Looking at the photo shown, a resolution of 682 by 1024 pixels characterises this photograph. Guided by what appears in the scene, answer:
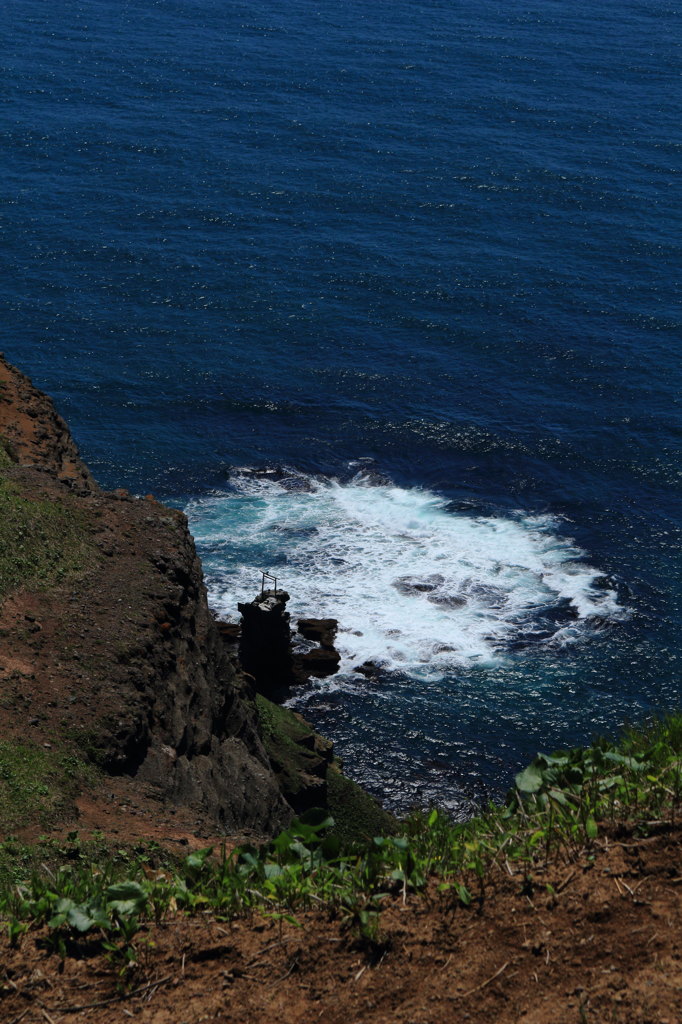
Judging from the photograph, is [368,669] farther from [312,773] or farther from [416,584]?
[312,773]

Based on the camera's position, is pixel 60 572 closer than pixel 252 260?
Yes

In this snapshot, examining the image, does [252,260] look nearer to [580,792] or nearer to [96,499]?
[96,499]

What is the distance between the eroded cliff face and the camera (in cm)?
2691

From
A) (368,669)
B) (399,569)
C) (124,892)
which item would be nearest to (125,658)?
(124,892)

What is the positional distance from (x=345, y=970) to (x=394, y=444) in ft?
230

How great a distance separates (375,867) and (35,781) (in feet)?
40.6

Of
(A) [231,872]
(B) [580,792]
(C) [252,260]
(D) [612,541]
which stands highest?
(B) [580,792]

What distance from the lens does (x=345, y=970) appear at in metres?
11.8

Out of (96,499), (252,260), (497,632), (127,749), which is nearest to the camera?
(127,749)

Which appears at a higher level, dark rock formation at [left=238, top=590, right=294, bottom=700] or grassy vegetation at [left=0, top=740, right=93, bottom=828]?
grassy vegetation at [left=0, top=740, right=93, bottom=828]

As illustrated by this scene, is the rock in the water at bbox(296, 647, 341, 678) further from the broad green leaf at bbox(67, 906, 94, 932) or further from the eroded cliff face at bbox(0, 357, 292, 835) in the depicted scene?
the broad green leaf at bbox(67, 906, 94, 932)

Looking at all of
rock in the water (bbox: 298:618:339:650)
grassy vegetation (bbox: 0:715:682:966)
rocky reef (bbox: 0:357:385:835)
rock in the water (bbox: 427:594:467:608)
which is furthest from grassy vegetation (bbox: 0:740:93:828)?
rock in the water (bbox: 427:594:467:608)

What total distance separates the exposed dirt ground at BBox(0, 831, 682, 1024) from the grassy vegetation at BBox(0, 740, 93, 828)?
10033 millimetres

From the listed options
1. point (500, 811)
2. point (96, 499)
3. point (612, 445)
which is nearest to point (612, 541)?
point (612, 445)
